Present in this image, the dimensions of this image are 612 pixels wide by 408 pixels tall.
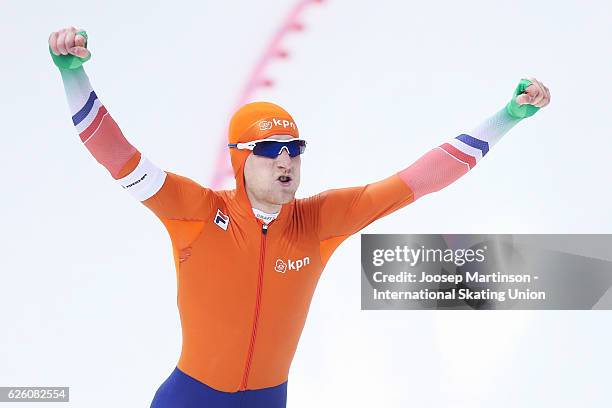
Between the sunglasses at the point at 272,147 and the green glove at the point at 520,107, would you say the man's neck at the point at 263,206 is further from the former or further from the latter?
the green glove at the point at 520,107

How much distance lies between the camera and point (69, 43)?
1.88 metres

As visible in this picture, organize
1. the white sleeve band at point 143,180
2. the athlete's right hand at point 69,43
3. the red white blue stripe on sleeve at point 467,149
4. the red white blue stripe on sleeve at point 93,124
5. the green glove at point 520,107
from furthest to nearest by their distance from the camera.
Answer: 1. the red white blue stripe on sleeve at point 467,149
2. the green glove at point 520,107
3. the white sleeve band at point 143,180
4. the red white blue stripe on sleeve at point 93,124
5. the athlete's right hand at point 69,43

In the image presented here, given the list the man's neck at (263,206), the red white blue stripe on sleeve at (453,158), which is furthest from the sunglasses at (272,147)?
the red white blue stripe on sleeve at (453,158)

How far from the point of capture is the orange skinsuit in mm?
2242

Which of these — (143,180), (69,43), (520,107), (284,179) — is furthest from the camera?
(520,107)

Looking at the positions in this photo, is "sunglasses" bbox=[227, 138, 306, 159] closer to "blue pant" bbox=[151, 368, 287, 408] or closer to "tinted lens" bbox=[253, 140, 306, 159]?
"tinted lens" bbox=[253, 140, 306, 159]

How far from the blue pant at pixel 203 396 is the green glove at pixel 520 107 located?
99 centimetres

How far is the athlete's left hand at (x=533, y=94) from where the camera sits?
2.31 m

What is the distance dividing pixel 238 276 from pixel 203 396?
331mm

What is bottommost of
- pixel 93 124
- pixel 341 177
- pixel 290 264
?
pixel 290 264

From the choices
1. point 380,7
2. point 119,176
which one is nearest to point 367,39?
point 380,7

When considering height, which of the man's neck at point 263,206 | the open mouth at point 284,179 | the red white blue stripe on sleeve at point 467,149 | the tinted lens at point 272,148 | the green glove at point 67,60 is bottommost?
the man's neck at point 263,206

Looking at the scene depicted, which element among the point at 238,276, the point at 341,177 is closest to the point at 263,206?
the point at 238,276

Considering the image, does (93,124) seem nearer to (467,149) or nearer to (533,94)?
(467,149)
